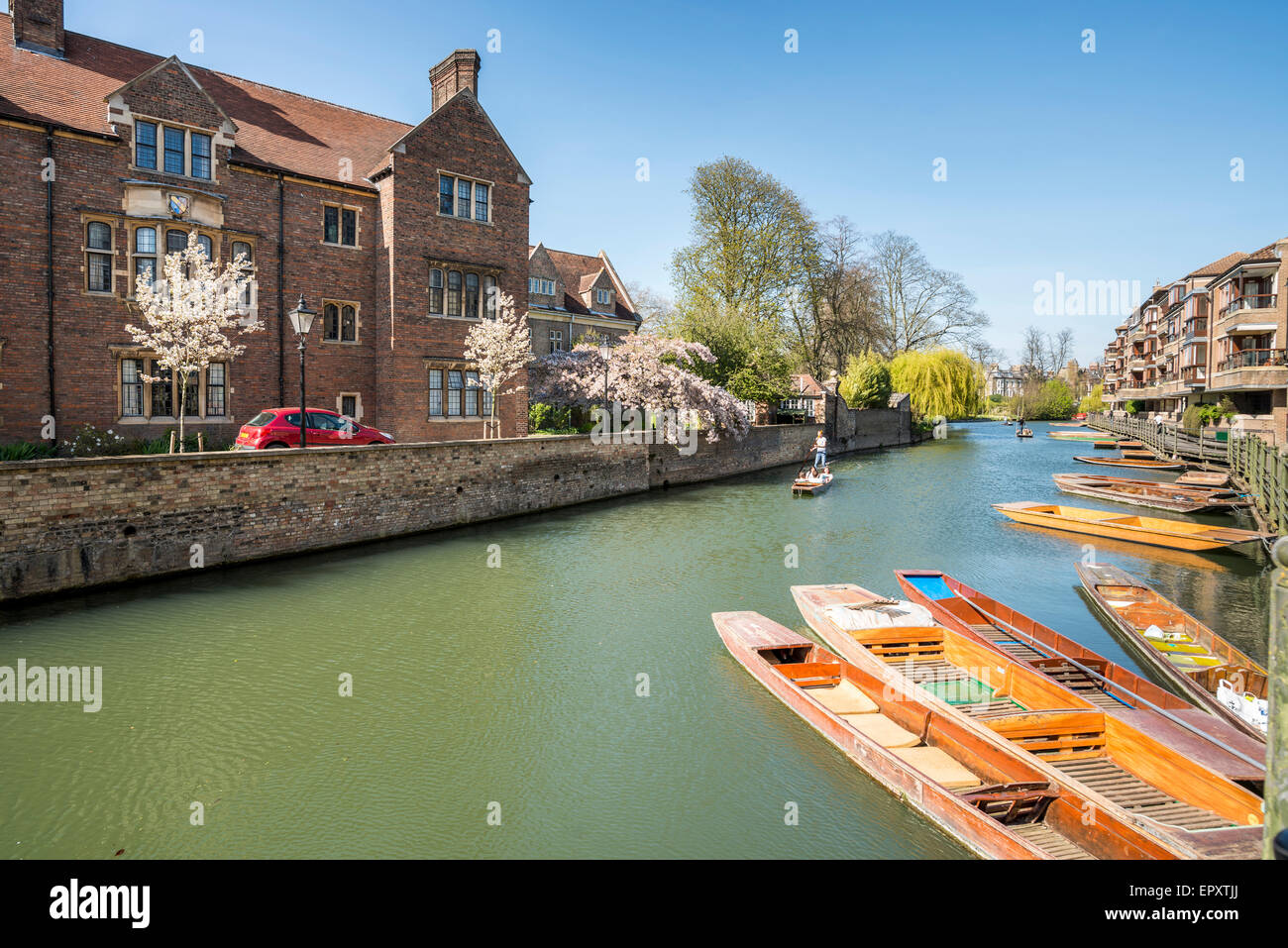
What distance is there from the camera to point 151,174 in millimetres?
Answer: 18609

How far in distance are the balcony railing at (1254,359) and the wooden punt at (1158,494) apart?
14496 millimetres

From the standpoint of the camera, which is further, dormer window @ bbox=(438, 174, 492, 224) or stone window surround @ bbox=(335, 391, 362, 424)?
dormer window @ bbox=(438, 174, 492, 224)

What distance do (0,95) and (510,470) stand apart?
47.3ft

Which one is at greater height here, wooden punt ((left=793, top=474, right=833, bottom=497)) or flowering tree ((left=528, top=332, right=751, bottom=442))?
flowering tree ((left=528, top=332, right=751, bottom=442))

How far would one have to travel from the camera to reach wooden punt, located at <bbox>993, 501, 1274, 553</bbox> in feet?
57.1

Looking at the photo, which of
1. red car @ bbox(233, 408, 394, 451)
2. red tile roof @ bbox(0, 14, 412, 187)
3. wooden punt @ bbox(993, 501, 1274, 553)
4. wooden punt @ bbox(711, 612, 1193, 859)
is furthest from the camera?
red tile roof @ bbox(0, 14, 412, 187)

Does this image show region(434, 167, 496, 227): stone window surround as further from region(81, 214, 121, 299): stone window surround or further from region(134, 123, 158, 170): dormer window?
region(81, 214, 121, 299): stone window surround

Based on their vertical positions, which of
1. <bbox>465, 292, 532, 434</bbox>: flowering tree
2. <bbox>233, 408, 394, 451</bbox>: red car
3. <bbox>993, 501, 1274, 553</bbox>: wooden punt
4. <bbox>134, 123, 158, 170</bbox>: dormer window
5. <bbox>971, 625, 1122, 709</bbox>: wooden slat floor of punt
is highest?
<bbox>134, 123, 158, 170</bbox>: dormer window

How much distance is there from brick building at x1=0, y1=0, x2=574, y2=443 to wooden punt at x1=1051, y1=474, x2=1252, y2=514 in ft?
66.7

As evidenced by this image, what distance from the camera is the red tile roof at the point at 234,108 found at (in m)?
17.6

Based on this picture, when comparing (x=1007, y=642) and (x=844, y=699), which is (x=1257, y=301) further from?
(x=844, y=699)

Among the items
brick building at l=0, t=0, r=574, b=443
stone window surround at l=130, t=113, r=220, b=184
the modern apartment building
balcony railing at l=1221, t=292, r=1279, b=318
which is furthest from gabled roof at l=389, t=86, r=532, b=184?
balcony railing at l=1221, t=292, r=1279, b=318

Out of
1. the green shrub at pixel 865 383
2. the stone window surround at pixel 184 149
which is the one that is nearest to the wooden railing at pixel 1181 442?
the green shrub at pixel 865 383
